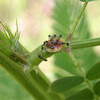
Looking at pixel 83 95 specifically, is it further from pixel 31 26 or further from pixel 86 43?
pixel 31 26

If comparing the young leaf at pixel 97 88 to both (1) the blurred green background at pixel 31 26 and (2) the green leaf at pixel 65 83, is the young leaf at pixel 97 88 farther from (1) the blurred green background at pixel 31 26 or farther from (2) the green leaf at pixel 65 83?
(1) the blurred green background at pixel 31 26

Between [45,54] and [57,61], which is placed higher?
[45,54]

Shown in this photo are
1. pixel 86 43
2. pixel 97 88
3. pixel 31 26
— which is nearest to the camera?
pixel 86 43

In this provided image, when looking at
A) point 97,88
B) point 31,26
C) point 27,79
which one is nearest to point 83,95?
point 97,88

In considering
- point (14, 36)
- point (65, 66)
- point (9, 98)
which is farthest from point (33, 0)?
point (14, 36)

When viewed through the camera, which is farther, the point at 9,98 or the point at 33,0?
the point at 33,0

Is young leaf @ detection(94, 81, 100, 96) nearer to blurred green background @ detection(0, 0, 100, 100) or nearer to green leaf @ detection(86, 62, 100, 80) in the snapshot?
green leaf @ detection(86, 62, 100, 80)

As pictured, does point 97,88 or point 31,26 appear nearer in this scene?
point 97,88

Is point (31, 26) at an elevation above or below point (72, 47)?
below

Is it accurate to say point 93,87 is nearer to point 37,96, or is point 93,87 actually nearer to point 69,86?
point 69,86
